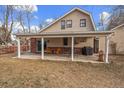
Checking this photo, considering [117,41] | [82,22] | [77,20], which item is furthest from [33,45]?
[117,41]

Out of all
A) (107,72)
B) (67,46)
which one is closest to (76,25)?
(67,46)

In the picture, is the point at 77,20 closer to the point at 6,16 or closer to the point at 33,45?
the point at 33,45

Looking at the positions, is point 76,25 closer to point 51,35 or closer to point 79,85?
point 51,35

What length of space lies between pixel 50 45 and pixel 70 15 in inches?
160

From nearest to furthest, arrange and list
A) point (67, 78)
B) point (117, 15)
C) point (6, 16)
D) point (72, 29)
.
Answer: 1. point (67, 78)
2. point (72, 29)
3. point (117, 15)
4. point (6, 16)

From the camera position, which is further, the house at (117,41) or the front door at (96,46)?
the front door at (96,46)

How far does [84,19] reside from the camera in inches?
851

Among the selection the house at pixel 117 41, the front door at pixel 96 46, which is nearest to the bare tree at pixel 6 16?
the front door at pixel 96 46

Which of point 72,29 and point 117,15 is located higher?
point 117,15

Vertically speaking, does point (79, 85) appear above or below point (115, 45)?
below

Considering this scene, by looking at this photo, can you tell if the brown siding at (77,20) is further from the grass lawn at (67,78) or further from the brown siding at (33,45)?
the grass lawn at (67,78)

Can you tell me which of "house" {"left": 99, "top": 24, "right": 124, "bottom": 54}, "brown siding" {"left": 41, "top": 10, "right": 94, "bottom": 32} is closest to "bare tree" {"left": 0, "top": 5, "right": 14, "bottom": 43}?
"brown siding" {"left": 41, "top": 10, "right": 94, "bottom": 32}

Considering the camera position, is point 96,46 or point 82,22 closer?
point 82,22

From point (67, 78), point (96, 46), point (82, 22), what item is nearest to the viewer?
point (67, 78)
